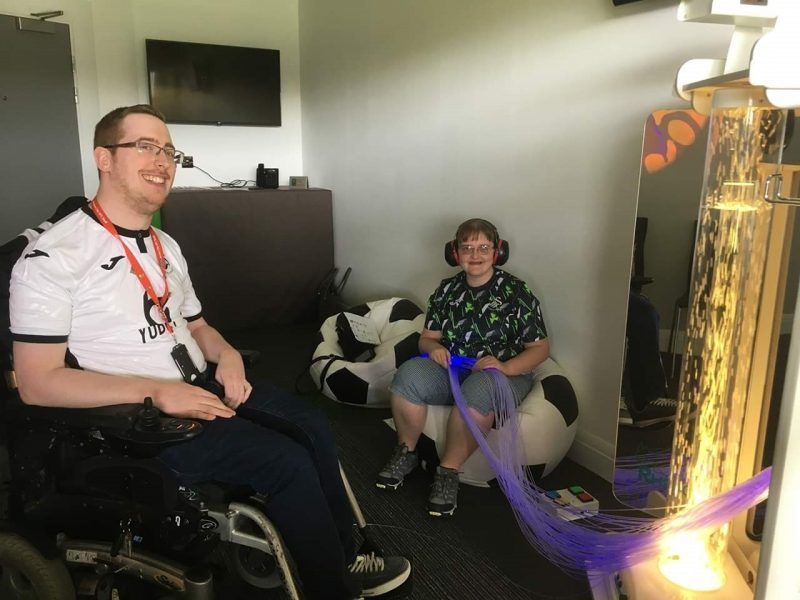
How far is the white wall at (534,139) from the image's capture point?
2303 mm

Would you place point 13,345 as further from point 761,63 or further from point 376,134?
point 376,134

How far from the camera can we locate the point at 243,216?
4359 millimetres

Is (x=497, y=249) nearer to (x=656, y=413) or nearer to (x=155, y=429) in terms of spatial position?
(x=656, y=413)

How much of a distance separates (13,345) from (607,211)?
196cm

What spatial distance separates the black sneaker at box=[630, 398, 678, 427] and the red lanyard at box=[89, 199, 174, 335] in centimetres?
139

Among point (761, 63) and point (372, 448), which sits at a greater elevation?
point (761, 63)

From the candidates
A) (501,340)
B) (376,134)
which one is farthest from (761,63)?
(376,134)

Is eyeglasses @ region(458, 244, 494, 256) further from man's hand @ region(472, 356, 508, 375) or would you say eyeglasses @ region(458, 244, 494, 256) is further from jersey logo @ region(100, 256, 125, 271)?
jersey logo @ region(100, 256, 125, 271)

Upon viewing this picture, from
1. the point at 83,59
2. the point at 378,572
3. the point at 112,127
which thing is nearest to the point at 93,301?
the point at 112,127

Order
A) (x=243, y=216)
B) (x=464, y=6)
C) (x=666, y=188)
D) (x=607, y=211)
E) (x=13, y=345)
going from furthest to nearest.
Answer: (x=243, y=216)
(x=464, y=6)
(x=607, y=211)
(x=666, y=188)
(x=13, y=345)

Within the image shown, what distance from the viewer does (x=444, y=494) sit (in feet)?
7.34

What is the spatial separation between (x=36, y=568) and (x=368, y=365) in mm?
1796

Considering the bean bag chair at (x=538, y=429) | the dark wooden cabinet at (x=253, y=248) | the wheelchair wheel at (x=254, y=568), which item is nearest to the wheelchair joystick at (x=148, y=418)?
the wheelchair wheel at (x=254, y=568)

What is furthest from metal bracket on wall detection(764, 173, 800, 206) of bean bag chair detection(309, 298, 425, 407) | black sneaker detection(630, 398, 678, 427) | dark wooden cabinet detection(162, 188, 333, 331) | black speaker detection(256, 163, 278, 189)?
black speaker detection(256, 163, 278, 189)
